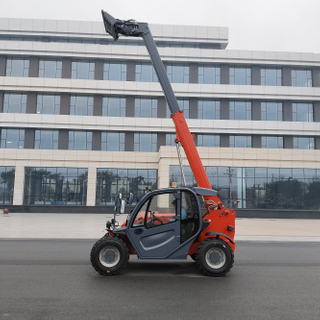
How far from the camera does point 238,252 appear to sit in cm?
1135

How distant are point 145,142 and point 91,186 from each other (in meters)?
7.74

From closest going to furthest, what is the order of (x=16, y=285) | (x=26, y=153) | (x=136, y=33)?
(x=16, y=285) → (x=136, y=33) → (x=26, y=153)

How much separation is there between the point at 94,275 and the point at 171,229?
205 cm

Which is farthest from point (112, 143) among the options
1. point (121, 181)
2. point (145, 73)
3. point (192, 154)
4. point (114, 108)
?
point (192, 154)

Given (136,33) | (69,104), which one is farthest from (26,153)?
(136,33)

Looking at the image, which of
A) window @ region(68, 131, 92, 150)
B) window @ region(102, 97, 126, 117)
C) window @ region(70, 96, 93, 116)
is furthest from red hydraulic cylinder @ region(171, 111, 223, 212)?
window @ region(70, 96, 93, 116)

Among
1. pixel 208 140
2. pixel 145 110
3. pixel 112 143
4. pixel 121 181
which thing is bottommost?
pixel 121 181

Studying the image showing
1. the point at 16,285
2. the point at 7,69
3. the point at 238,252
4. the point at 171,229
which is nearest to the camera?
the point at 16,285

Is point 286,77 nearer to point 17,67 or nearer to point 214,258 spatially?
point 17,67

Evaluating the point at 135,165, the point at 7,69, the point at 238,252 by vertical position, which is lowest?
the point at 238,252

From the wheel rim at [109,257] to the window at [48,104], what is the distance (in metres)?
32.3

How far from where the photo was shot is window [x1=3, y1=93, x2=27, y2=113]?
3675cm

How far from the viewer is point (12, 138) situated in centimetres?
3625

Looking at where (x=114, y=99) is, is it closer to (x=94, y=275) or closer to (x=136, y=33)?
(x=136, y=33)
